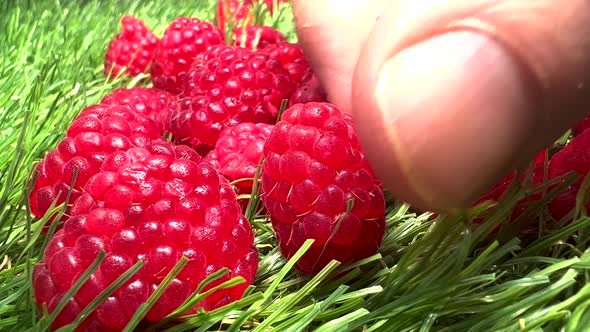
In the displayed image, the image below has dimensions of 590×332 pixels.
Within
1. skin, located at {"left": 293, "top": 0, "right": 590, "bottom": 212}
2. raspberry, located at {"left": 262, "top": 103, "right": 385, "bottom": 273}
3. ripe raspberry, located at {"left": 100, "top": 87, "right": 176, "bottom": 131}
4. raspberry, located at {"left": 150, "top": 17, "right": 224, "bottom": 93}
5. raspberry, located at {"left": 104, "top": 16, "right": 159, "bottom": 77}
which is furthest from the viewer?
raspberry, located at {"left": 104, "top": 16, "right": 159, "bottom": 77}

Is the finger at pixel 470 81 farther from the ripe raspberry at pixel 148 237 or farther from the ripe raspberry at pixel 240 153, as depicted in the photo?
the ripe raspberry at pixel 240 153

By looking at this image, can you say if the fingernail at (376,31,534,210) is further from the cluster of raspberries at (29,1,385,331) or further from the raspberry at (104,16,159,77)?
the raspberry at (104,16,159,77)

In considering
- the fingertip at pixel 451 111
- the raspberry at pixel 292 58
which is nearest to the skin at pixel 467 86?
the fingertip at pixel 451 111

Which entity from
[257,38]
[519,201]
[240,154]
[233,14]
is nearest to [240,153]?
[240,154]

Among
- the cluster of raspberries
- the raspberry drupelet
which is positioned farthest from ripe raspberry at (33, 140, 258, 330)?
the raspberry drupelet

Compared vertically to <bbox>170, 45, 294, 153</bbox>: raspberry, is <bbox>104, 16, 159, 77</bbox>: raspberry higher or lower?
lower

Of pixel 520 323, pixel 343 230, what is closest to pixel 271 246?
pixel 343 230

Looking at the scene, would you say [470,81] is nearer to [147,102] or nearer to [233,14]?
[147,102]
